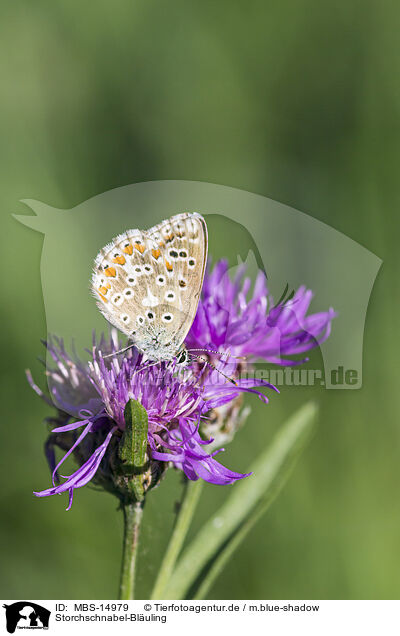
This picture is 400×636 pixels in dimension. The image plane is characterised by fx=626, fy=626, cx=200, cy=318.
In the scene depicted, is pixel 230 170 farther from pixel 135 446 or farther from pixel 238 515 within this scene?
pixel 135 446

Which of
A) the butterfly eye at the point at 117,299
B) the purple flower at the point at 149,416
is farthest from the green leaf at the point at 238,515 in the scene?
the butterfly eye at the point at 117,299

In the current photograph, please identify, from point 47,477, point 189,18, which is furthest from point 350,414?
point 189,18

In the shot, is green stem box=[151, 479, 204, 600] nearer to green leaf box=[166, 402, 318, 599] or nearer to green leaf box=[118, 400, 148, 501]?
green leaf box=[166, 402, 318, 599]
